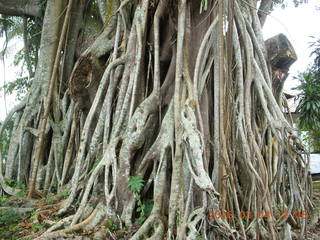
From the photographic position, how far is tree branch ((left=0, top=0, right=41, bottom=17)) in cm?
501

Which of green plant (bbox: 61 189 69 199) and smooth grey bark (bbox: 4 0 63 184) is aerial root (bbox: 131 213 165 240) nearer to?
green plant (bbox: 61 189 69 199)

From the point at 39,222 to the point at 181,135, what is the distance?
166cm

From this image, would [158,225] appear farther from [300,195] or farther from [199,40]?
[199,40]

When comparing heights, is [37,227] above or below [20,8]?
below

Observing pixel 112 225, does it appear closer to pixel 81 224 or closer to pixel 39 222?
pixel 81 224

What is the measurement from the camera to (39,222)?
9.46 feet

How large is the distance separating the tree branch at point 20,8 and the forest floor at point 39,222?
3.28 m

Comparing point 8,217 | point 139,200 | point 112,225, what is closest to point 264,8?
point 139,200

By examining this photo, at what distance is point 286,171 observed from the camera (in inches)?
107

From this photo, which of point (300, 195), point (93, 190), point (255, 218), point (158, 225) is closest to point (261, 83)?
point (300, 195)

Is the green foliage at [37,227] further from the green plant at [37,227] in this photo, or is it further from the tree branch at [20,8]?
the tree branch at [20,8]

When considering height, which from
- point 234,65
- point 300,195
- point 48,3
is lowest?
point 300,195

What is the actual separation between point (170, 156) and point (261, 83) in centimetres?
120

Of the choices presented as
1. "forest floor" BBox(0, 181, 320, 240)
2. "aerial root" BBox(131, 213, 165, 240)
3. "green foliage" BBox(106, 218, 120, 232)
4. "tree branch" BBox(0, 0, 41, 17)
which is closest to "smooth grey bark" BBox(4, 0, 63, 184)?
"tree branch" BBox(0, 0, 41, 17)
